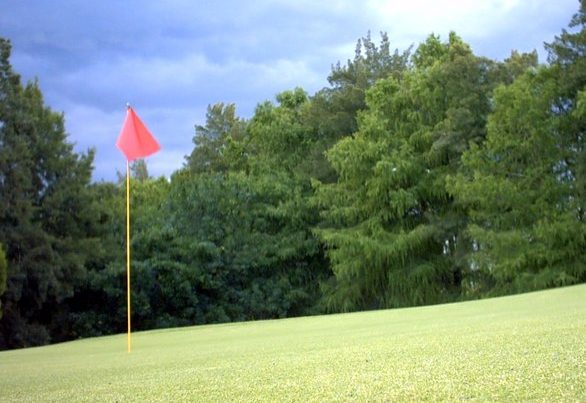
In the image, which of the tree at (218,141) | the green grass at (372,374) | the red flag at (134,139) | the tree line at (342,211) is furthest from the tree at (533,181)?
the green grass at (372,374)

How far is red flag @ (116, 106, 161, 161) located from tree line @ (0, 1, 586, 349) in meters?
12.9

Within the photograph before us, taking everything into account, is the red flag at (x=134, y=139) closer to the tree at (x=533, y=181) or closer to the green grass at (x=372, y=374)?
the green grass at (x=372, y=374)

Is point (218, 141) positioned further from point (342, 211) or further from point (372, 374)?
point (372, 374)

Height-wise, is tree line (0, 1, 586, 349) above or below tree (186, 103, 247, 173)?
below

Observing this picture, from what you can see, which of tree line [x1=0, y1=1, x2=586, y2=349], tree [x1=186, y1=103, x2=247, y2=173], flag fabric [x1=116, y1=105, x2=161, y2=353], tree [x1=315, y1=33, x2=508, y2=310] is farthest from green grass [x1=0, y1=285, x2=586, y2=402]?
tree [x1=186, y1=103, x2=247, y2=173]

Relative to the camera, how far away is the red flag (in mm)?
10086

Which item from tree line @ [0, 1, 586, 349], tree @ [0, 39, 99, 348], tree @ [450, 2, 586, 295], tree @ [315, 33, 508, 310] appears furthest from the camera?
tree @ [315, 33, 508, 310]

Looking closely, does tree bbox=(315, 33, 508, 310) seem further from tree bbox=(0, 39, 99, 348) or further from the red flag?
the red flag

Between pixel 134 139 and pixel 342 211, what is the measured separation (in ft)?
60.4

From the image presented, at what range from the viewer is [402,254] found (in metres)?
27.3

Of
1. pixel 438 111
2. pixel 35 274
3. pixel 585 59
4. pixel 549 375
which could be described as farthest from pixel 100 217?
pixel 549 375

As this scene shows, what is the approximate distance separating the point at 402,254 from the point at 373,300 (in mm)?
2878

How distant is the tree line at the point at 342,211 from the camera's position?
2322 centimetres

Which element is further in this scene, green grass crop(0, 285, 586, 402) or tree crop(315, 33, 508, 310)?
tree crop(315, 33, 508, 310)
